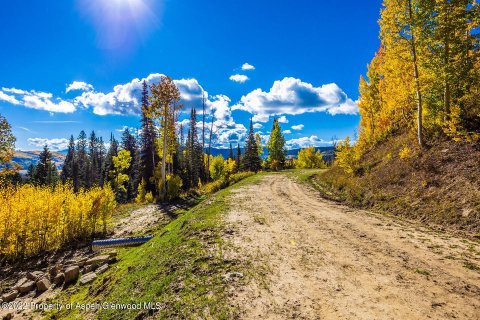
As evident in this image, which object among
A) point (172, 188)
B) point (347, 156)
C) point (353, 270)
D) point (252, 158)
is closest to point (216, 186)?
point (172, 188)

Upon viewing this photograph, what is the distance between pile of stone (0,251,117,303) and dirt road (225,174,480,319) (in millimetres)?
5801

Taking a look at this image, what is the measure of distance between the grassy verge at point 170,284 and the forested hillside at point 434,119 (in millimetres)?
10143

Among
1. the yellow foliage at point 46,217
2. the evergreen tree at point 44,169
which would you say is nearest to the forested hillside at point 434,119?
the yellow foliage at point 46,217

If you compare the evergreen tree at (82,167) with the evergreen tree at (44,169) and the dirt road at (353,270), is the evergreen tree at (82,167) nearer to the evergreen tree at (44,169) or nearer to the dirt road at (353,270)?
the evergreen tree at (44,169)

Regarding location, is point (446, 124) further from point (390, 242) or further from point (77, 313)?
point (77, 313)

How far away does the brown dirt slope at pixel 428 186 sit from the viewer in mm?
11238

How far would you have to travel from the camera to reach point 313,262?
7652 mm

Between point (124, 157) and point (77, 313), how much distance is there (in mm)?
44019

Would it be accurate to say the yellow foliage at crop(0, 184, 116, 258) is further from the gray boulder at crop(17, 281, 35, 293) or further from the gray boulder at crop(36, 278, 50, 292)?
the gray boulder at crop(36, 278, 50, 292)

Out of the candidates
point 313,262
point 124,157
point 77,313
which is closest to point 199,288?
point 313,262

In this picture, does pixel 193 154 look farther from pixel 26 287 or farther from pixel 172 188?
pixel 26 287

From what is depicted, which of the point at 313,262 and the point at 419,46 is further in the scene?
the point at 419,46

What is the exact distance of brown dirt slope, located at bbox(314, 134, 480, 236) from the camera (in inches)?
442

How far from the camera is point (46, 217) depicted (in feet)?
48.5
